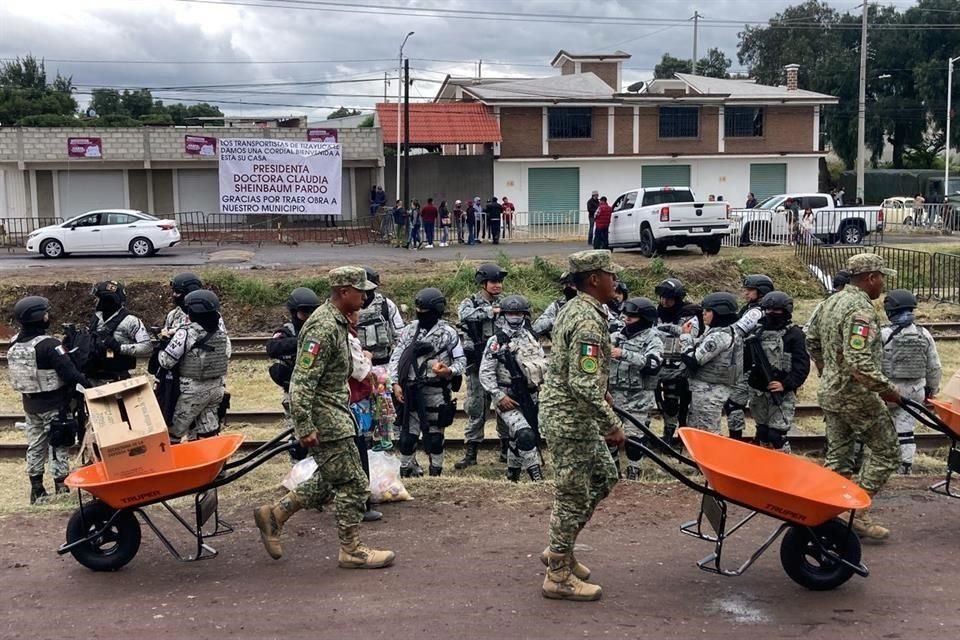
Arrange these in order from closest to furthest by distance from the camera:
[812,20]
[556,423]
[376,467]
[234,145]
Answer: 1. [556,423]
2. [376,467]
3. [234,145]
4. [812,20]

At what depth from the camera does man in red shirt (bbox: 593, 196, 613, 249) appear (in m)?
25.1

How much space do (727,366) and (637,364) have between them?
0.83m

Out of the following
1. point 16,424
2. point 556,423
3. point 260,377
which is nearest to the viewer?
point 556,423

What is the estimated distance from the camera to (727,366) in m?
8.84

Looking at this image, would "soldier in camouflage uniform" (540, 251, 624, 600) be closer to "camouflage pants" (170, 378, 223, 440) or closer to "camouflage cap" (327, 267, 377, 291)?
"camouflage cap" (327, 267, 377, 291)

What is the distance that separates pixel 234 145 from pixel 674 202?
14.3 metres

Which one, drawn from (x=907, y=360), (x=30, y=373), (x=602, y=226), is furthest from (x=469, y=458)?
(x=602, y=226)

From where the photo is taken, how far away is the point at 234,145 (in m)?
30.7

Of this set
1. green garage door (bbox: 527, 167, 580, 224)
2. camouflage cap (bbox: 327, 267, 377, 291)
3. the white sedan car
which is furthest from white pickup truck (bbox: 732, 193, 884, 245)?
camouflage cap (bbox: 327, 267, 377, 291)

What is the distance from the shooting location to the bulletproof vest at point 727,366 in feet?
28.9

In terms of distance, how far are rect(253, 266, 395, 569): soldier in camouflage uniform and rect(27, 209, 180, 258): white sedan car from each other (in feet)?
73.1

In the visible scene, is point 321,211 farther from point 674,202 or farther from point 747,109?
point 747,109

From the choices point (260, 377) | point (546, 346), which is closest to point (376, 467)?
point (260, 377)

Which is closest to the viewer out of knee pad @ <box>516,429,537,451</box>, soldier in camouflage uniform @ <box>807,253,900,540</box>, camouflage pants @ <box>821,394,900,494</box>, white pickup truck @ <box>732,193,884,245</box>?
soldier in camouflage uniform @ <box>807,253,900,540</box>
